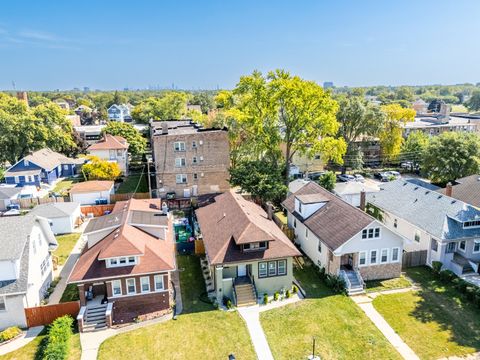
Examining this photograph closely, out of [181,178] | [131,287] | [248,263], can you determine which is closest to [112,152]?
[181,178]

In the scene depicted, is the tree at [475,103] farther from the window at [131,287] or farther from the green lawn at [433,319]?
the window at [131,287]

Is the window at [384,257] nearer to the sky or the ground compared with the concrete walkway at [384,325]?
nearer to the sky

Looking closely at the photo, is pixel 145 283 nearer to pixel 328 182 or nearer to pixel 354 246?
pixel 354 246

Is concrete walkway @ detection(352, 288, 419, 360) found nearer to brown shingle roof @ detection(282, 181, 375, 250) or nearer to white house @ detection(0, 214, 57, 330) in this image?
brown shingle roof @ detection(282, 181, 375, 250)

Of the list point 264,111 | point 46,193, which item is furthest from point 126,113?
point 264,111

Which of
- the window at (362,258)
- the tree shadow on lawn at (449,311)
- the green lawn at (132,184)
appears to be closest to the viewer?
the tree shadow on lawn at (449,311)

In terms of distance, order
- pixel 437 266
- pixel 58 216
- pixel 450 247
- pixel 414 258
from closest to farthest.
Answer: pixel 437 266 < pixel 450 247 < pixel 414 258 < pixel 58 216

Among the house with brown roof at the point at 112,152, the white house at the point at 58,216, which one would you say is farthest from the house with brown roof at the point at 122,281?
the house with brown roof at the point at 112,152

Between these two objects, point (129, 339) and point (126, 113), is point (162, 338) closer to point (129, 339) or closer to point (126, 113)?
point (129, 339)
